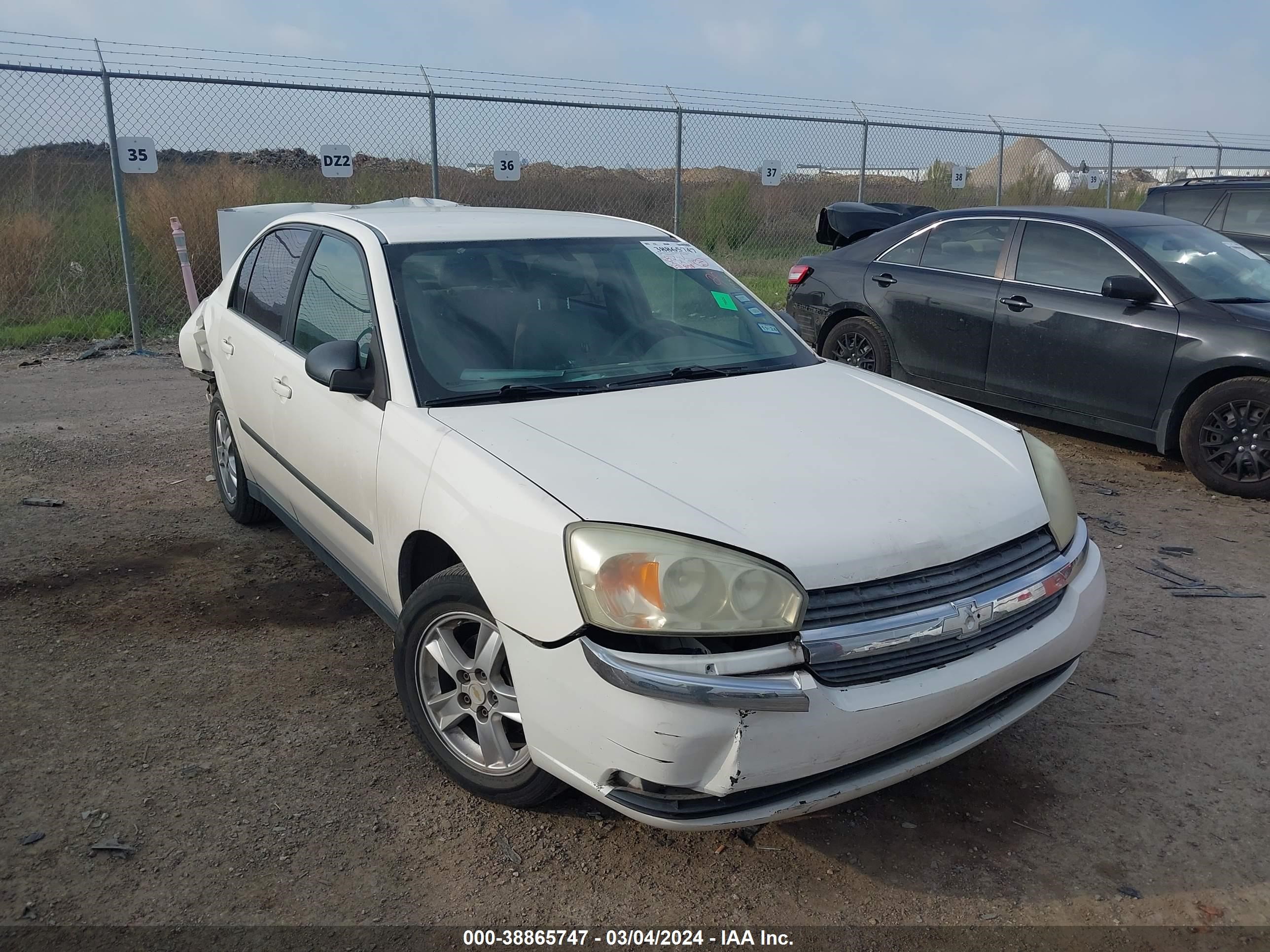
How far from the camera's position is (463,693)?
115 inches

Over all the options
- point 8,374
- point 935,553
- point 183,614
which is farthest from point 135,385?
point 935,553

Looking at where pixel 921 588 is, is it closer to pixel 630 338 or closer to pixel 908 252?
pixel 630 338

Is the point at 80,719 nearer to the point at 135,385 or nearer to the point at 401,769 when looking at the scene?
the point at 401,769

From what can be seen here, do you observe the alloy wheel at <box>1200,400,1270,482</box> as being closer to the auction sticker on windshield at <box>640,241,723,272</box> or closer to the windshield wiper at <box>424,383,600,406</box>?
the auction sticker on windshield at <box>640,241,723,272</box>

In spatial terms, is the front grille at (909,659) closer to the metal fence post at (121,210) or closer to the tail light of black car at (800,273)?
the tail light of black car at (800,273)

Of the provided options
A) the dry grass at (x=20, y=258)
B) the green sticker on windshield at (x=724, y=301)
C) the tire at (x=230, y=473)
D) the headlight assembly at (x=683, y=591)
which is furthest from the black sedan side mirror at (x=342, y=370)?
the dry grass at (x=20, y=258)

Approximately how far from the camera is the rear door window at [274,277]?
4289 mm

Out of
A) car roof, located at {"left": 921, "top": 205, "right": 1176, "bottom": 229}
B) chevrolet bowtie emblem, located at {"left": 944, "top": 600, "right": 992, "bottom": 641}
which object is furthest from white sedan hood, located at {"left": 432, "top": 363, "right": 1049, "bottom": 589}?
car roof, located at {"left": 921, "top": 205, "right": 1176, "bottom": 229}

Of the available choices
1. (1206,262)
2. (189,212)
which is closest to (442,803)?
(1206,262)

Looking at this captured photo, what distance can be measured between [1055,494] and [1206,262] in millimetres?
4392

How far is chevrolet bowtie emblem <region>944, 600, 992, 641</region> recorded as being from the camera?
2531 millimetres

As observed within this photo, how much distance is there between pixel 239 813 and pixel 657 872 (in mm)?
1201

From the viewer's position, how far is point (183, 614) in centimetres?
423

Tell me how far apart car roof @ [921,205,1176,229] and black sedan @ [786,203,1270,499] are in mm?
15
